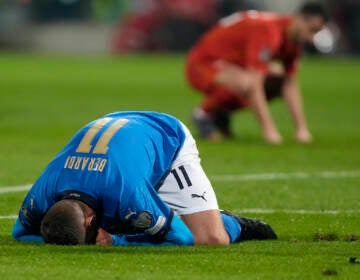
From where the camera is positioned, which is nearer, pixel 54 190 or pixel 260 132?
pixel 54 190

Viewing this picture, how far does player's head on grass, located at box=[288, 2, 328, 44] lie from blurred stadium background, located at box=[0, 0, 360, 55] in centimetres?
1859

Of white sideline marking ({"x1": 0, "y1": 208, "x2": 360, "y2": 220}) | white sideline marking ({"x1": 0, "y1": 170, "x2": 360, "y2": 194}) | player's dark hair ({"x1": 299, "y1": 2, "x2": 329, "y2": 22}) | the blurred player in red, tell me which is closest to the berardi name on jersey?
white sideline marking ({"x1": 0, "y1": 208, "x2": 360, "y2": 220})

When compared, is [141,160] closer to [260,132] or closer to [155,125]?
[155,125]

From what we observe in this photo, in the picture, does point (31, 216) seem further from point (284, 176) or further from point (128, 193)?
point (284, 176)

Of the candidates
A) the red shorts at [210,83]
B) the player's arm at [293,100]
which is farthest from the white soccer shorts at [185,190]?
the player's arm at [293,100]

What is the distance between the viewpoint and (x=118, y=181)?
Result: 21.0ft

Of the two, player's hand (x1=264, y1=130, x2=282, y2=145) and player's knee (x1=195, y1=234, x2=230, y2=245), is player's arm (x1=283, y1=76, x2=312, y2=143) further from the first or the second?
player's knee (x1=195, y1=234, x2=230, y2=245)

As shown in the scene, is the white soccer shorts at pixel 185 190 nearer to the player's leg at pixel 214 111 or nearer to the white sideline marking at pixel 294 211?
the white sideline marking at pixel 294 211

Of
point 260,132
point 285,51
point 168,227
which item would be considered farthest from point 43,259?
point 260,132

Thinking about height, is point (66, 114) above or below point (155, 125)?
below

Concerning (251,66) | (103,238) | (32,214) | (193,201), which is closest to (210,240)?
(193,201)

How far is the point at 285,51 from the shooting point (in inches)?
531

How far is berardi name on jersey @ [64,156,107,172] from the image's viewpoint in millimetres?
6465

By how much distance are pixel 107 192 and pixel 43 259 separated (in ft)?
1.53
